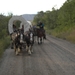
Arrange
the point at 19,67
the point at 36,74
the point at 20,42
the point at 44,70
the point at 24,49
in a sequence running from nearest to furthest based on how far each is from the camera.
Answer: the point at 36,74 < the point at 44,70 < the point at 19,67 < the point at 20,42 < the point at 24,49

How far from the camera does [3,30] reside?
2436cm

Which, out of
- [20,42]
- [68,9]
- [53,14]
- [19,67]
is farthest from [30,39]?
[53,14]

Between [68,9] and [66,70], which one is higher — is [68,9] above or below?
above

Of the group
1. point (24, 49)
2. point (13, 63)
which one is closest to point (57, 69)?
point (13, 63)

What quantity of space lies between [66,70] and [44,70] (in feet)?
3.03

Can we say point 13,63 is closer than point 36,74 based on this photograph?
No

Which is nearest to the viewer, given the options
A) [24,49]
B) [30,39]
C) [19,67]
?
[19,67]

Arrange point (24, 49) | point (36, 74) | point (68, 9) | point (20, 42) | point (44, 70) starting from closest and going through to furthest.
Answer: point (36, 74)
point (44, 70)
point (20, 42)
point (24, 49)
point (68, 9)

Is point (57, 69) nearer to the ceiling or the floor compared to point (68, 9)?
nearer to the floor

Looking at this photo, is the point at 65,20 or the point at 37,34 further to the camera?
the point at 65,20

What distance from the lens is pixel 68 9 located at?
35.1 meters

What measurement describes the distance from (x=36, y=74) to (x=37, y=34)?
→ 14.7 meters

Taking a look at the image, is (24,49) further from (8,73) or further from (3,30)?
(8,73)

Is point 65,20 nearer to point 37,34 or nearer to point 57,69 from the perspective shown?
point 37,34
